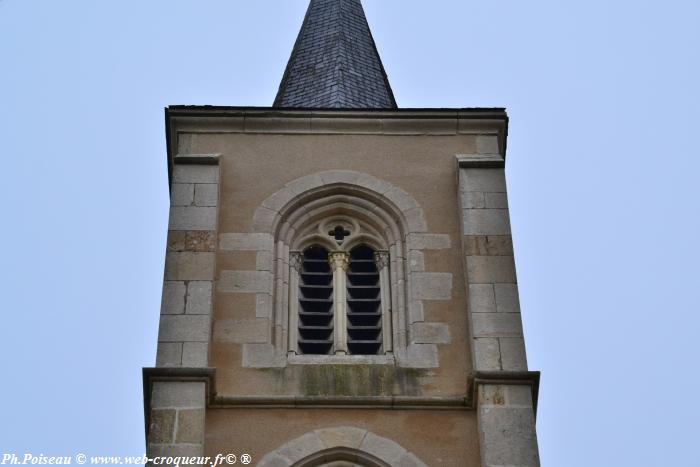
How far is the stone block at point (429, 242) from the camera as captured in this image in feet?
67.5

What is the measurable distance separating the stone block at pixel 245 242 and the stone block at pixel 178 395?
2514 millimetres

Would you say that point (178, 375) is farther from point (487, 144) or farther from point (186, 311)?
point (487, 144)

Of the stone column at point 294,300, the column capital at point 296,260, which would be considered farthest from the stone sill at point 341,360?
the column capital at point 296,260

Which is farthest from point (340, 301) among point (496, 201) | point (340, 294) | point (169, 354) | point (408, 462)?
point (408, 462)

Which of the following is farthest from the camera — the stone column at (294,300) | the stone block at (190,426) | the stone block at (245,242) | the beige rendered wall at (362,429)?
the stone block at (245,242)

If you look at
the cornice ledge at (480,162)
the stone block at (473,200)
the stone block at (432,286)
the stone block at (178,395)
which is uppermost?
the cornice ledge at (480,162)

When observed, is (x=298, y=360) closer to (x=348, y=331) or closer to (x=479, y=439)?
(x=348, y=331)

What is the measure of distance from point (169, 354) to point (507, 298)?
371 cm

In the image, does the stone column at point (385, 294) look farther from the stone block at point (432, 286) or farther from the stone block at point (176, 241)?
the stone block at point (176, 241)

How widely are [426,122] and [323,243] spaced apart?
91.1 inches

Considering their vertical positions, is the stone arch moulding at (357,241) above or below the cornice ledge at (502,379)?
above

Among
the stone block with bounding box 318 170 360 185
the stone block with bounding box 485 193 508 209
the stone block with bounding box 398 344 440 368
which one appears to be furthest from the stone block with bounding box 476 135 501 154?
the stone block with bounding box 398 344 440 368

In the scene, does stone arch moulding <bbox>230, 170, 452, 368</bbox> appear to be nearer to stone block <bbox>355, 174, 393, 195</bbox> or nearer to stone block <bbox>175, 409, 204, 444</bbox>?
stone block <bbox>355, 174, 393, 195</bbox>

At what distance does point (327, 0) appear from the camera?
28.2 m
